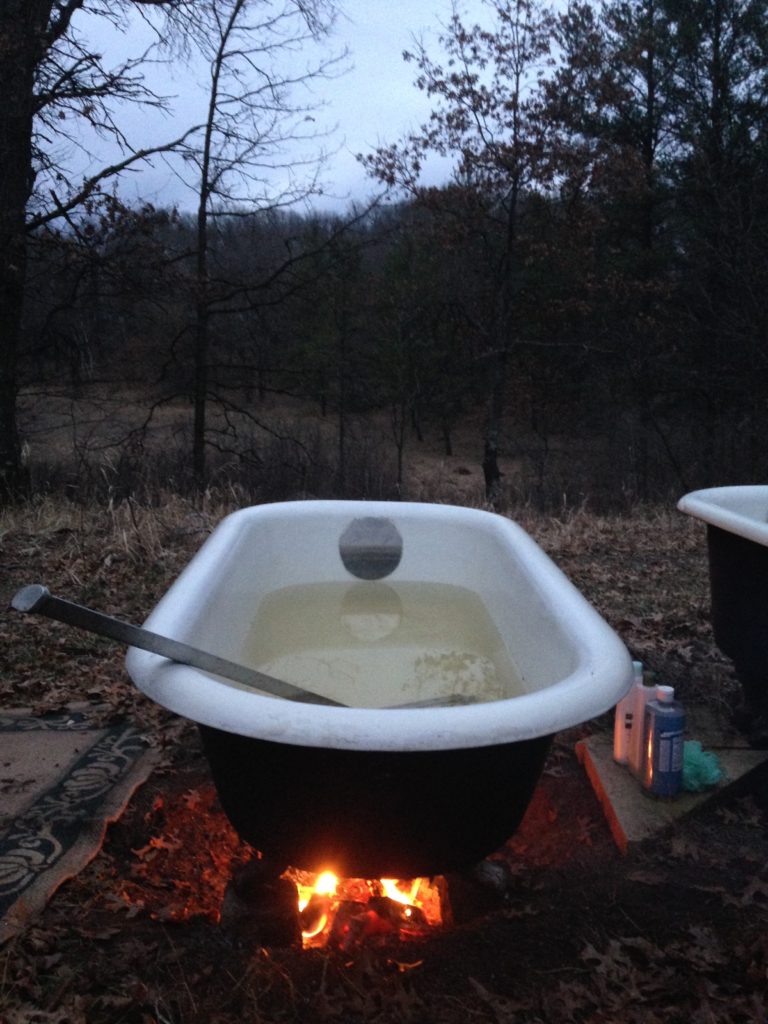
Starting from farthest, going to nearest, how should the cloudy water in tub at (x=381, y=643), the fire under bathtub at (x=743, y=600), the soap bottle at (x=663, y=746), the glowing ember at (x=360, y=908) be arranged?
the cloudy water in tub at (x=381, y=643) → the fire under bathtub at (x=743, y=600) → the soap bottle at (x=663, y=746) → the glowing ember at (x=360, y=908)

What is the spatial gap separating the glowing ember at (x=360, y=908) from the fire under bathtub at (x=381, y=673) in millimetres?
184

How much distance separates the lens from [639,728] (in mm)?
2459

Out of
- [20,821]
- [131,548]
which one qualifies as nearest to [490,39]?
[131,548]

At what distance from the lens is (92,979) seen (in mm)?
1704

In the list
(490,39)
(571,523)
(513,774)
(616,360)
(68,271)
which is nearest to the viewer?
(513,774)

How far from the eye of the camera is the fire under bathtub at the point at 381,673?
1.40 m

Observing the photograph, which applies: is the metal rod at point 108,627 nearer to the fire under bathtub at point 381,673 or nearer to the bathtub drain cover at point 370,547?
the fire under bathtub at point 381,673

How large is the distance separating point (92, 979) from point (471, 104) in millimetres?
11189

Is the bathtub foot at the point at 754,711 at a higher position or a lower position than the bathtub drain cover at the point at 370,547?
lower

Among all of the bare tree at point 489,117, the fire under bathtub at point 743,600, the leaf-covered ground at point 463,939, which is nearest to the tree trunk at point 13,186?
the bare tree at point 489,117

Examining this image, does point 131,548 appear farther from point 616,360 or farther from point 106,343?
point 616,360

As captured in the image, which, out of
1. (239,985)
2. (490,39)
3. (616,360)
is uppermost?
(490,39)

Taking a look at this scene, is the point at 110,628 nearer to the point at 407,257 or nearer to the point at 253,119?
the point at 253,119

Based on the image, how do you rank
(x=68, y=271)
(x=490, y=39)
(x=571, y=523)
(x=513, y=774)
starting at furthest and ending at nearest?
(x=490, y=39)
(x=68, y=271)
(x=571, y=523)
(x=513, y=774)
